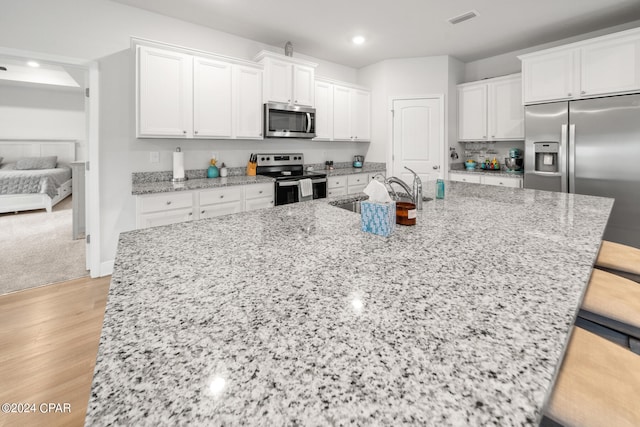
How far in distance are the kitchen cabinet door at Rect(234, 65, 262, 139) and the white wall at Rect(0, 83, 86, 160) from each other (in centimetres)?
657

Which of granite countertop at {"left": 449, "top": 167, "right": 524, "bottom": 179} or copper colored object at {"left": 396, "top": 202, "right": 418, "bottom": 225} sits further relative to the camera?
granite countertop at {"left": 449, "top": 167, "right": 524, "bottom": 179}

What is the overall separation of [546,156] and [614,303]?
316 centimetres

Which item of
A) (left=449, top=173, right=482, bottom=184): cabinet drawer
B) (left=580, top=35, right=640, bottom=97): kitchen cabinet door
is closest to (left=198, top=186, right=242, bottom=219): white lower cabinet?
(left=449, top=173, right=482, bottom=184): cabinet drawer

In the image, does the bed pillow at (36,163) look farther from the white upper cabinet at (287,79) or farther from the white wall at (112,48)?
the white upper cabinet at (287,79)

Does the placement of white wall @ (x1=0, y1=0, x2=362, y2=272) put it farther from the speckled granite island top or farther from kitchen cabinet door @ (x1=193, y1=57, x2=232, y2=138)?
the speckled granite island top

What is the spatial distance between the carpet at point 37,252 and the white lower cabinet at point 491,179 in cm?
485

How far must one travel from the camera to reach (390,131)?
501 cm

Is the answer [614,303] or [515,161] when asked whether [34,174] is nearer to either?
[614,303]

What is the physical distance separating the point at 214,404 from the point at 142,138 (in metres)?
3.49

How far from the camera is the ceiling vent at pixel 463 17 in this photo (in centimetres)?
331

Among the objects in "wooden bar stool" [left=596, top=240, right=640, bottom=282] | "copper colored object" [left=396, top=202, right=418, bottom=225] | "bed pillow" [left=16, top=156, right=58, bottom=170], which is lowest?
"wooden bar stool" [left=596, top=240, right=640, bottom=282]

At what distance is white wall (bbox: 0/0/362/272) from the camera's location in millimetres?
2719

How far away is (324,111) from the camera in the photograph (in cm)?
460

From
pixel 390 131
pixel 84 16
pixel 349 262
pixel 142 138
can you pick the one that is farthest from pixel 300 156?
pixel 349 262
